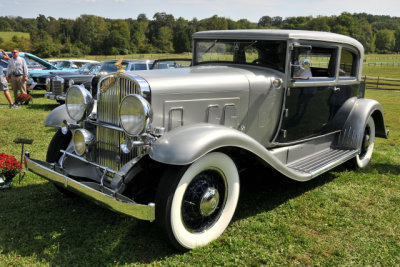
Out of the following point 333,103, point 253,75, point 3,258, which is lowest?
point 3,258

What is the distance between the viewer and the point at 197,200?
2.95m

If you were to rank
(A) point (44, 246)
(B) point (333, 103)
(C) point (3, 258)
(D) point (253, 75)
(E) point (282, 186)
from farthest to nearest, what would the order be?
(B) point (333, 103)
(E) point (282, 186)
(D) point (253, 75)
(A) point (44, 246)
(C) point (3, 258)

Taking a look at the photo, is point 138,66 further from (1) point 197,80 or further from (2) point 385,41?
(2) point 385,41

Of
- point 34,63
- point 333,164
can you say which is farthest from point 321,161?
point 34,63

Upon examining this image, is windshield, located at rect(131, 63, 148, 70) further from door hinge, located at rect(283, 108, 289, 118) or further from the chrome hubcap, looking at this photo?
the chrome hubcap

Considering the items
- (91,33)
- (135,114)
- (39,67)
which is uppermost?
(91,33)

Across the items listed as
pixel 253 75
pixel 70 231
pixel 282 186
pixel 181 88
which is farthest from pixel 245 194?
pixel 70 231

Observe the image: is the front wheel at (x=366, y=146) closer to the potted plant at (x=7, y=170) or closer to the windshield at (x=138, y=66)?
the potted plant at (x=7, y=170)

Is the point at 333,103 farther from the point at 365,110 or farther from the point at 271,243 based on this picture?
the point at 271,243

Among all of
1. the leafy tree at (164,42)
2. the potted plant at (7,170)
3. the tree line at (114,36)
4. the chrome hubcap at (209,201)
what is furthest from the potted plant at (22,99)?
the leafy tree at (164,42)

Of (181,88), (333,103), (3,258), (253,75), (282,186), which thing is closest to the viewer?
(3,258)

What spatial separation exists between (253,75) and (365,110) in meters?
2.22

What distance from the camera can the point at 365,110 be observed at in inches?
198

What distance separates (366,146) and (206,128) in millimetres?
3693
